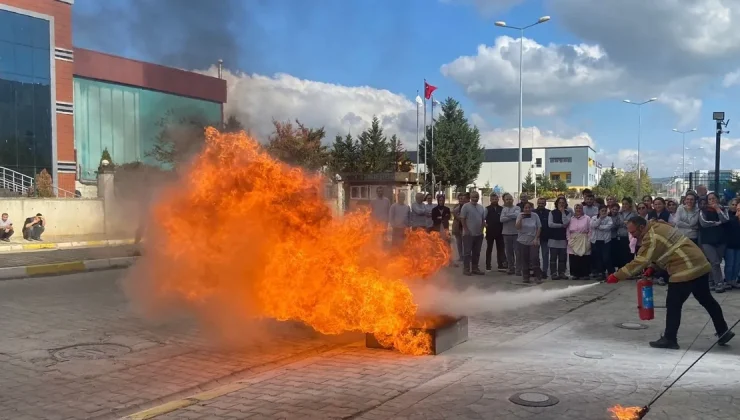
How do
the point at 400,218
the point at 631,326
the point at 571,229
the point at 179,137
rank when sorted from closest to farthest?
the point at 631,326, the point at 179,137, the point at 571,229, the point at 400,218

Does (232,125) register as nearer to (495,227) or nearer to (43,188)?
(495,227)

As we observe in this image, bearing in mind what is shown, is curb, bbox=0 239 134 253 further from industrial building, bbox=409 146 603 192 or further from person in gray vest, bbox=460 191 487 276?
industrial building, bbox=409 146 603 192

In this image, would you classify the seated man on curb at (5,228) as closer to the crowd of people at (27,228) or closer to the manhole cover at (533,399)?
the crowd of people at (27,228)

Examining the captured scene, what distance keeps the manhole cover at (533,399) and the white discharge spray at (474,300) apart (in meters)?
2.47

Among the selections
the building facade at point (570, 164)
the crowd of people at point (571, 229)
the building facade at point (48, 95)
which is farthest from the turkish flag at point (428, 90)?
the building facade at point (570, 164)

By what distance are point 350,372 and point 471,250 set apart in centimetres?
790

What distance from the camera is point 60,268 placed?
13.9 m

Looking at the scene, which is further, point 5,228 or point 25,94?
point 25,94

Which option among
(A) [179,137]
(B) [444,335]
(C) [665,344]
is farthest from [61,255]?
(C) [665,344]

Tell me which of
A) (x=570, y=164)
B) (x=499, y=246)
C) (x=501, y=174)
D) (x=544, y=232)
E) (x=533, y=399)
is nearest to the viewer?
(x=533, y=399)

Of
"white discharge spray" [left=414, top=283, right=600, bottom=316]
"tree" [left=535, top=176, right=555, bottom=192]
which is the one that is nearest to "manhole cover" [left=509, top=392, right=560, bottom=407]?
"white discharge spray" [left=414, top=283, right=600, bottom=316]

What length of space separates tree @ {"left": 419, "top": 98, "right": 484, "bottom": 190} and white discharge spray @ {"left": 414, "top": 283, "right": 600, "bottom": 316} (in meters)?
40.5

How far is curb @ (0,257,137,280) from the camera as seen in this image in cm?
1298

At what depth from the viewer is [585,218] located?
1218 cm
